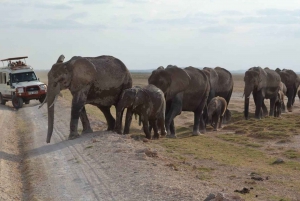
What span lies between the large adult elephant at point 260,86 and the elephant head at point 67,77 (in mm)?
14285

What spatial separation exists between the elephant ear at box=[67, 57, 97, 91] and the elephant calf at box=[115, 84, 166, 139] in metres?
1.30

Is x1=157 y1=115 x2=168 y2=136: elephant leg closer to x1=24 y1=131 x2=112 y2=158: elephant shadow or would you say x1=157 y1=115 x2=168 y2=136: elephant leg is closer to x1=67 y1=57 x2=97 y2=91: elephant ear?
x1=24 y1=131 x2=112 y2=158: elephant shadow

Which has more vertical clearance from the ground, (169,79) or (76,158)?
(169,79)

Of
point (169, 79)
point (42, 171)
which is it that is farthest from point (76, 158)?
point (169, 79)

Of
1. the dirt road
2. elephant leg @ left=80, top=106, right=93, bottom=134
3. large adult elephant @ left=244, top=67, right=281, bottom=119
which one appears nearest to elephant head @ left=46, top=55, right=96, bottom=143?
elephant leg @ left=80, top=106, right=93, bottom=134

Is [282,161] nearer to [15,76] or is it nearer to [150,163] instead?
[150,163]

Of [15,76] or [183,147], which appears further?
[15,76]

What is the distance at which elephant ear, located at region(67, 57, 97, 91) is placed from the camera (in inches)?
720

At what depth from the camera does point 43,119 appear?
2584cm

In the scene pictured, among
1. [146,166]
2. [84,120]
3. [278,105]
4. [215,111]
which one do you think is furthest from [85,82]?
[278,105]

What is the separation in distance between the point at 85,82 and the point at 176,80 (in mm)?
4567

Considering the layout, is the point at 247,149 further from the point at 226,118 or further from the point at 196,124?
the point at 226,118

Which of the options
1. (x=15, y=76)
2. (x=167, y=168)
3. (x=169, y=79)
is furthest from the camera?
(x=15, y=76)

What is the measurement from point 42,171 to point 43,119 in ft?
42.0
